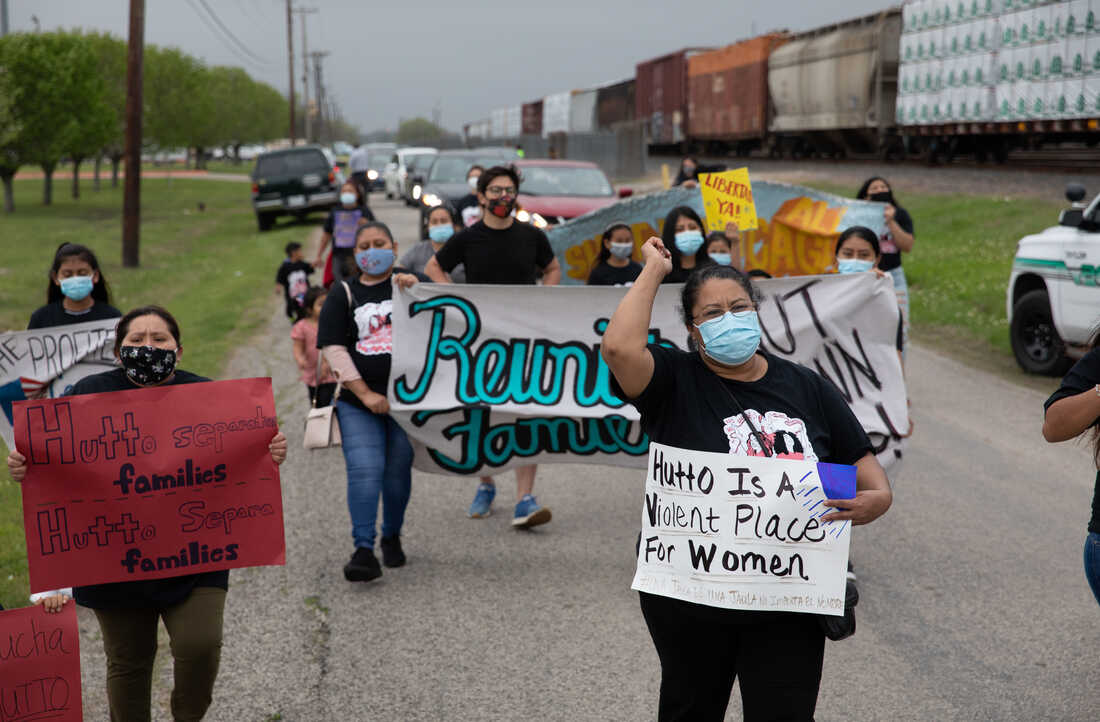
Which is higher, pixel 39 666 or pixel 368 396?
pixel 368 396

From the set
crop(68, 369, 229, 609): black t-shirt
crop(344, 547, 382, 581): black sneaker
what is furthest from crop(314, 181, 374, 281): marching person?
crop(68, 369, 229, 609): black t-shirt

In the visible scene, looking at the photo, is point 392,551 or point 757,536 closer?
point 757,536

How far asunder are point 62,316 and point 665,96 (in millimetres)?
48672

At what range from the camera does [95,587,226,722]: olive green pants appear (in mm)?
3801

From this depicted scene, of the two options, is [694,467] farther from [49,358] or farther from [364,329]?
[49,358]

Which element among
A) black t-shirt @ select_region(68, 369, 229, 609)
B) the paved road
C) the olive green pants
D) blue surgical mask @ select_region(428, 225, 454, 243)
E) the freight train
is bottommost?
the paved road

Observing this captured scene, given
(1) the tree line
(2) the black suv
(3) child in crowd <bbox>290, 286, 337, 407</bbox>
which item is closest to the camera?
(3) child in crowd <bbox>290, 286, 337, 407</bbox>

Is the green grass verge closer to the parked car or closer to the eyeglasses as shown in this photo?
the parked car

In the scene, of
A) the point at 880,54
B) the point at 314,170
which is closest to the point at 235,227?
the point at 314,170

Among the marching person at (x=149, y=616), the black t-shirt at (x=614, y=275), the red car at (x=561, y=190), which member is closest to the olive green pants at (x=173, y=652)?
the marching person at (x=149, y=616)

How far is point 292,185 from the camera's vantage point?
101 ft

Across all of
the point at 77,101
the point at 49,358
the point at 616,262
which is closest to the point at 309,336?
the point at 616,262

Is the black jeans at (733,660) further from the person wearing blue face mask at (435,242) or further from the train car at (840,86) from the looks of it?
the train car at (840,86)

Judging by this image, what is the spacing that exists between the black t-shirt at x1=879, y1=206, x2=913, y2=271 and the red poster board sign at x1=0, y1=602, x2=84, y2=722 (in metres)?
6.89
